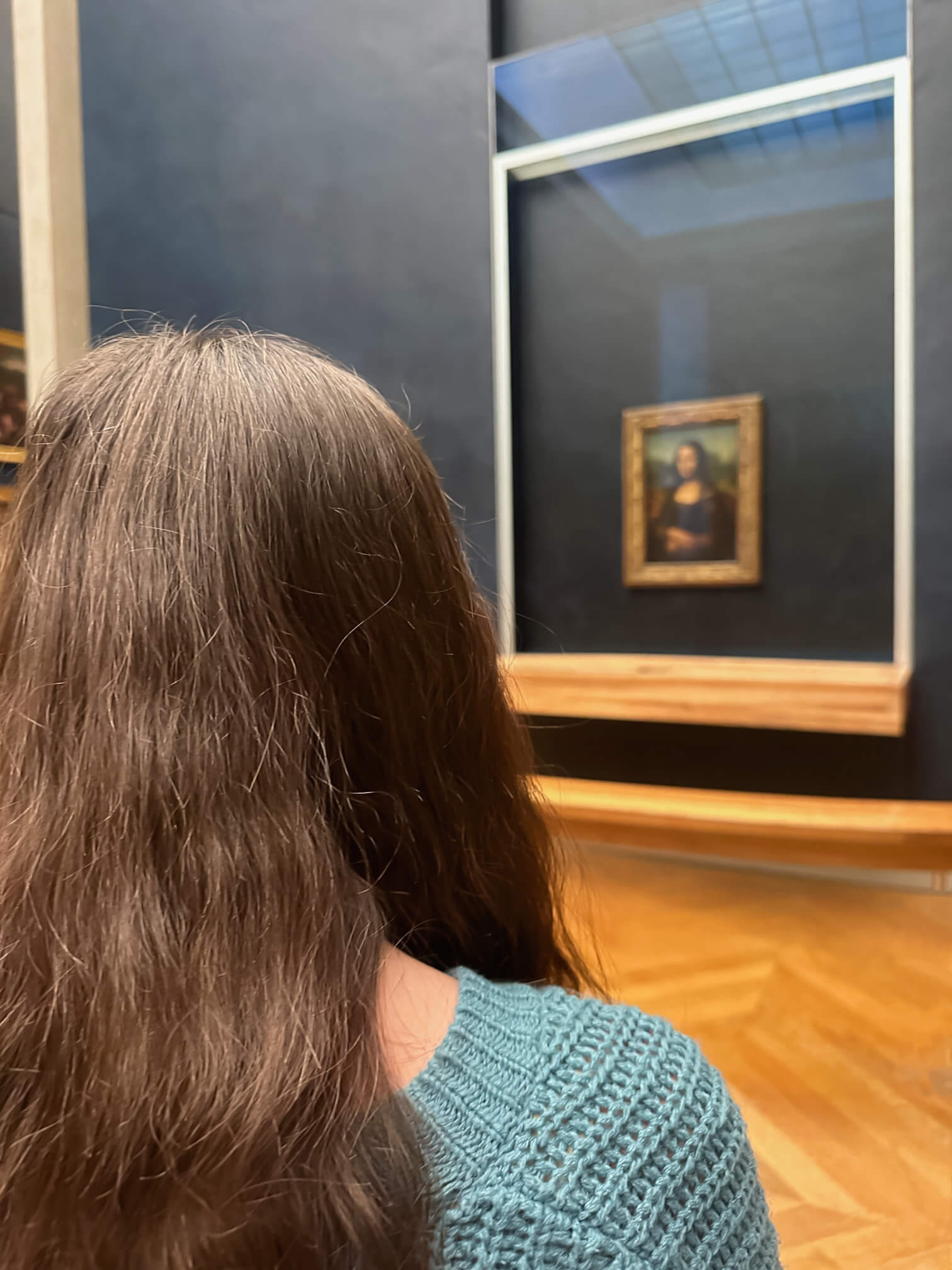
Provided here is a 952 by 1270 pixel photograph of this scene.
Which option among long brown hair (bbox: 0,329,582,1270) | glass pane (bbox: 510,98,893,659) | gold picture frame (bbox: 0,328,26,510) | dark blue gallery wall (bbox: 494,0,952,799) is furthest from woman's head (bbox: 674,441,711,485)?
long brown hair (bbox: 0,329,582,1270)

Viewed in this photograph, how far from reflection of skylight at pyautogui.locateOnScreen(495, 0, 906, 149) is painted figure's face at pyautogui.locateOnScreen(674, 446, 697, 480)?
1.17 meters

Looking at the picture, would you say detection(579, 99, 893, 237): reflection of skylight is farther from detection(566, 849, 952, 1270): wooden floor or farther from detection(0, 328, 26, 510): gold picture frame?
detection(0, 328, 26, 510): gold picture frame

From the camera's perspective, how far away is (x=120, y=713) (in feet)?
1.95

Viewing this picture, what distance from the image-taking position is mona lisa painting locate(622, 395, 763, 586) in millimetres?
2994

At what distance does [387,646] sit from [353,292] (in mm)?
3058

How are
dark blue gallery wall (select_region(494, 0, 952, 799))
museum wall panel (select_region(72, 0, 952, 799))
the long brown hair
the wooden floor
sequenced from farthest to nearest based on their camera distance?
museum wall panel (select_region(72, 0, 952, 799))
dark blue gallery wall (select_region(494, 0, 952, 799))
the wooden floor
the long brown hair

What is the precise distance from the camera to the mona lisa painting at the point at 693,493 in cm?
299

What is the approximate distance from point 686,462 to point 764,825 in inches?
52.3

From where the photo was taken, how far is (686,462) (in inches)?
122

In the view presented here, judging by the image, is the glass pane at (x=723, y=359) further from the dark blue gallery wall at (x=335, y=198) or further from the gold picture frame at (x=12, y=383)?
the gold picture frame at (x=12, y=383)

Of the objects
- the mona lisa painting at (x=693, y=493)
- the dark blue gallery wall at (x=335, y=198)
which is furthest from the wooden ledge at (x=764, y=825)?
the dark blue gallery wall at (x=335, y=198)

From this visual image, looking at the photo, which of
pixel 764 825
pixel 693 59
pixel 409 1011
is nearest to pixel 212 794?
pixel 409 1011

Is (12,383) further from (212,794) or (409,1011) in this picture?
(409,1011)

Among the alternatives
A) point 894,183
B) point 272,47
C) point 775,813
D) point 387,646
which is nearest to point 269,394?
point 387,646
